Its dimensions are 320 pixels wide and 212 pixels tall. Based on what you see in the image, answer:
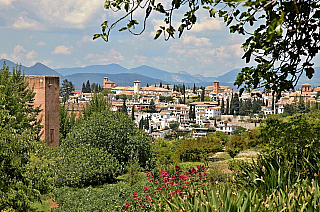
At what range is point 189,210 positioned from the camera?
2701 millimetres

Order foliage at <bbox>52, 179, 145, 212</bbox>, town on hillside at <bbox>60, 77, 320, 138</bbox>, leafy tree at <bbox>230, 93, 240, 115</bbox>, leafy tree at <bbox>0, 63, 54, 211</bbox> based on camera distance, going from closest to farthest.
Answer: leafy tree at <bbox>0, 63, 54, 211</bbox>, foliage at <bbox>52, 179, 145, 212</bbox>, town on hillside at <bbox>60, 77, 320, 138</bbox>, leafy tree at <bbox>230, 93, 240, 115</bbox>

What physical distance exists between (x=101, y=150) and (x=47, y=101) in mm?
4473

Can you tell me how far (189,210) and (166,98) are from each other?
345ft

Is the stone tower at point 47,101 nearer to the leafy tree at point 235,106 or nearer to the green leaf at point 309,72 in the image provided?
the green leaf at point 309,72

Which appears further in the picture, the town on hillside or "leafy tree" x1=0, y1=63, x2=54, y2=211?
the town on hillside

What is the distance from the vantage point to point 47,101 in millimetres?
14484

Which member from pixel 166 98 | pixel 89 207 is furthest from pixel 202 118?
pixel 89 207

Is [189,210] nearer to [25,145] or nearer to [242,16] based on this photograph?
[242,16]

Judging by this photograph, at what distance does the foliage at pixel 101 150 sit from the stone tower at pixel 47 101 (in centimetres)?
204

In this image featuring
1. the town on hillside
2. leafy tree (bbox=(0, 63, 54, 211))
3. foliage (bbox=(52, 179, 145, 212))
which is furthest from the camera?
the town on hillside

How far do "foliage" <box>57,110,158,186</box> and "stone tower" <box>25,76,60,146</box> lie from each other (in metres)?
2.04

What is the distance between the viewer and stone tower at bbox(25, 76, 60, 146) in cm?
1429

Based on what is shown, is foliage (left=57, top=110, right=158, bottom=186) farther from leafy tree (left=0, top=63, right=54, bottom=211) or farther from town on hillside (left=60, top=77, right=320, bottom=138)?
town on hillside (left=60, top=77, right=320, bottom=138)

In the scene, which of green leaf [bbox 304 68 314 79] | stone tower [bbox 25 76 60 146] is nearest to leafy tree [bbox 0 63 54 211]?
green leaf [bbox 304 68 314 79]
